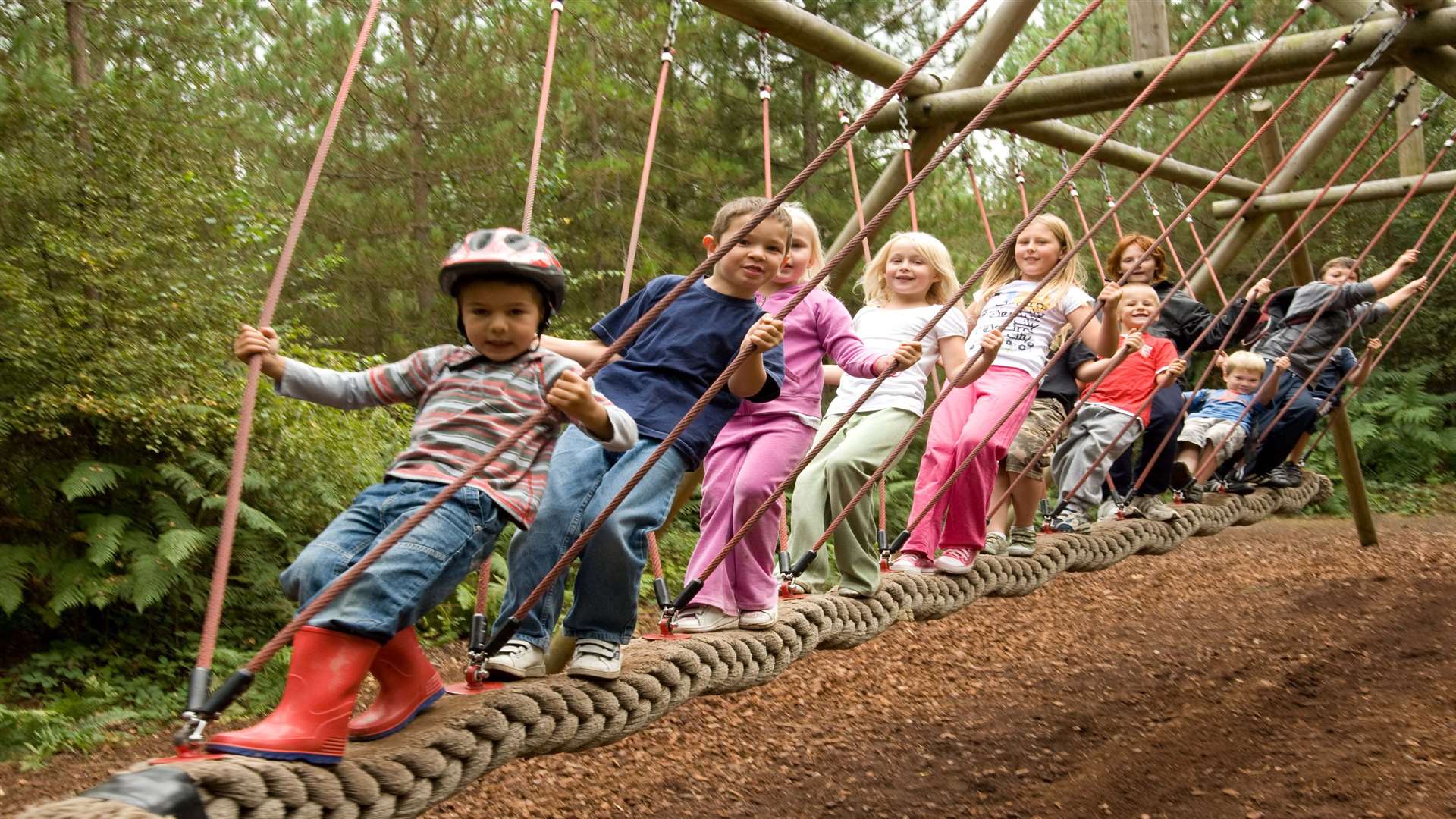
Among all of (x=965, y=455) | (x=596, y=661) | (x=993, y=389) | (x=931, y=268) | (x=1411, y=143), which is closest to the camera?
(x=596, y=661)

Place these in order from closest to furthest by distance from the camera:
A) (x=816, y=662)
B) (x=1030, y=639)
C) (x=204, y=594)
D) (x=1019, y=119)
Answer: (x=1019, y=119) < (x=204, y=594) < (x=816, y=662) < (x=1030, y=639)

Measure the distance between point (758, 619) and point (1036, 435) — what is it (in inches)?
75.3

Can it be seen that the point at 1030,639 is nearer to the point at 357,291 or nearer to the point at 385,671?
the point at 357,291

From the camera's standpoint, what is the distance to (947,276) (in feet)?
11.9

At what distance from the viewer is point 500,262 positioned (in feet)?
6.41

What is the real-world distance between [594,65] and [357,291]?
Answer: 8.78 ft

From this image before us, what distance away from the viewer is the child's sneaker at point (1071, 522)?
452 centimetres

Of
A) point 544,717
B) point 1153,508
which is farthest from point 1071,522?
point 544,717

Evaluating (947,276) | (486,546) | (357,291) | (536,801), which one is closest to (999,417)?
(947,276)

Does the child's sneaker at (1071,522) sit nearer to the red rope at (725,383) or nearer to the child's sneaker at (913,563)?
the child's sneaker at (913,563)

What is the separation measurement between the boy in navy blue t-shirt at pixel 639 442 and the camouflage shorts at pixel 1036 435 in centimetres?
180

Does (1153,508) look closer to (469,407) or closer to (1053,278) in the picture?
(1053,278)

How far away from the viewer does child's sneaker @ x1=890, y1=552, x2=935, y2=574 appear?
3.60 meters

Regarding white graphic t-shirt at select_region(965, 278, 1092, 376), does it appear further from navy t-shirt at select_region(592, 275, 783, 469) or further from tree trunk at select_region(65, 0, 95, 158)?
tree trunk at select_region(65, 0, 95, 158)
